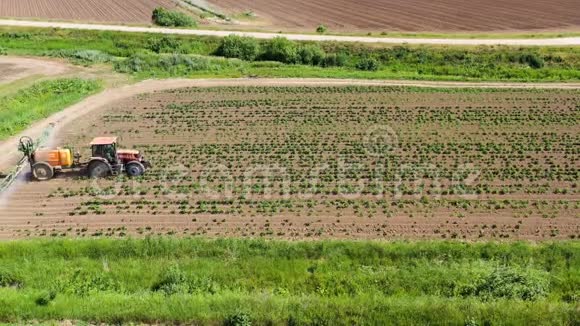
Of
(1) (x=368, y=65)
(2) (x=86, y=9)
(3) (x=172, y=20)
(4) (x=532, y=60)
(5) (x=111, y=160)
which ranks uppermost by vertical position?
(2) (x=86, y=9)

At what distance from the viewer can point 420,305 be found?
741 inches

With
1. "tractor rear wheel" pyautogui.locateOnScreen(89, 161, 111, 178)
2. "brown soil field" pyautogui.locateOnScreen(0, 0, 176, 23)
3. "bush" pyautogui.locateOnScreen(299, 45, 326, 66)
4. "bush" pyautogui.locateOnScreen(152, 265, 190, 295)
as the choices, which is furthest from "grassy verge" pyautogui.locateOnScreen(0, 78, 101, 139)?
"brown soil field" pyautogui.locateOnScreen(0, 0, 176, 23)

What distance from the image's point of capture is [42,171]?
29.4m

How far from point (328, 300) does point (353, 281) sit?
1.74 metres

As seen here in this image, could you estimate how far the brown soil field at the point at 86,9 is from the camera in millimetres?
75125

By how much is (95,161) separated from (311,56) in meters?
29.7

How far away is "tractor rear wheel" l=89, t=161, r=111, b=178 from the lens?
97.3 ft

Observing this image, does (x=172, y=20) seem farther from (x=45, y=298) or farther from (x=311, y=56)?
(x=45, y=298)

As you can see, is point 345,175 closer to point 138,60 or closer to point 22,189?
point 22,189

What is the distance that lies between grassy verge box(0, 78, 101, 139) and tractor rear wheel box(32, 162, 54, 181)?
7.89 meters

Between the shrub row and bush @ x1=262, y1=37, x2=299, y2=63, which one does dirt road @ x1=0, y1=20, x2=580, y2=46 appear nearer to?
the shrub row

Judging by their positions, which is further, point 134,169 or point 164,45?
point 164,45

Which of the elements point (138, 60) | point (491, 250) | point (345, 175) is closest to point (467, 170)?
point (345, 175)

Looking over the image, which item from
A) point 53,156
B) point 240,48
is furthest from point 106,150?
point 240,48
